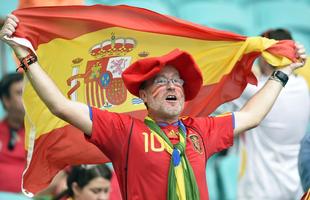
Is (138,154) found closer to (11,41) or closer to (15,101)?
(11,41)

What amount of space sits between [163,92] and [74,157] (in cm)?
83

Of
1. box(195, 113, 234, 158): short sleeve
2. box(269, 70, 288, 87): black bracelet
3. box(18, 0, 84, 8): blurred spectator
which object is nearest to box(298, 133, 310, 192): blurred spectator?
box(269, 70, 288, 87): black bracelet

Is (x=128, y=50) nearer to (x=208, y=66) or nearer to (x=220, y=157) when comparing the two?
(x=208, y=66)

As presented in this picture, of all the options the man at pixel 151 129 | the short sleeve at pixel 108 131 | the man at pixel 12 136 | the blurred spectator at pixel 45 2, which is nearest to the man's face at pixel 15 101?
the man at pixel 12 136

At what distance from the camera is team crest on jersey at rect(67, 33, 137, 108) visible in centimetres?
689

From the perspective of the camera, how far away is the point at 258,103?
680cm

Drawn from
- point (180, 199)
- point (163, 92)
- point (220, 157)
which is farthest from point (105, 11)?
point (220, 157)

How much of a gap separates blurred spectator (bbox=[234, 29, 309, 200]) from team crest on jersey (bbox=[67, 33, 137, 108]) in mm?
2158

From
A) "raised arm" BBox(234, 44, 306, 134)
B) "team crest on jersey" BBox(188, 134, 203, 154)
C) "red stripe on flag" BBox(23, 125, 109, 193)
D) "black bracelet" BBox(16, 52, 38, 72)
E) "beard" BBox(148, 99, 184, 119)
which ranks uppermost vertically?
"black bracelet" BBox(16, 52, 38, 72)

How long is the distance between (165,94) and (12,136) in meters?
2.91

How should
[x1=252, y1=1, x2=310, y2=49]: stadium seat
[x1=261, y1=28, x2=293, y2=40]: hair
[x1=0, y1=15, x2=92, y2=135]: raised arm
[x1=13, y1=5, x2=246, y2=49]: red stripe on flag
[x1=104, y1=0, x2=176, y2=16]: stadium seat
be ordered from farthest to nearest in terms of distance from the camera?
[x1=252, y1=1, x2=310, y2=49]: stadium seat → [x1=104, y1=0, x2=176, y2=16]: stadium seat → [x1=261, y1=28, x2=293, y2=40]: hair → [x1=13, y1=5, x2=246, y2=49]: red stripe on flag → [x1=0, y1=15, x2=92, y2=135]: raised arm

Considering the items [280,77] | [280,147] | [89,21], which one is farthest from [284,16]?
[89,21]

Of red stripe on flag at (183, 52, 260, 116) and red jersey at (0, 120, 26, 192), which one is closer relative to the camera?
red stripe on flag at (183, 52, 260, 116)

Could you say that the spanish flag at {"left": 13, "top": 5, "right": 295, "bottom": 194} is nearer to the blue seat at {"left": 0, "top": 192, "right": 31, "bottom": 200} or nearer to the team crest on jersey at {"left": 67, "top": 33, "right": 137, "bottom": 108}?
the team crest on jersey at {"left": 67, "top": 33, "right": 137, "bottom": 108}
